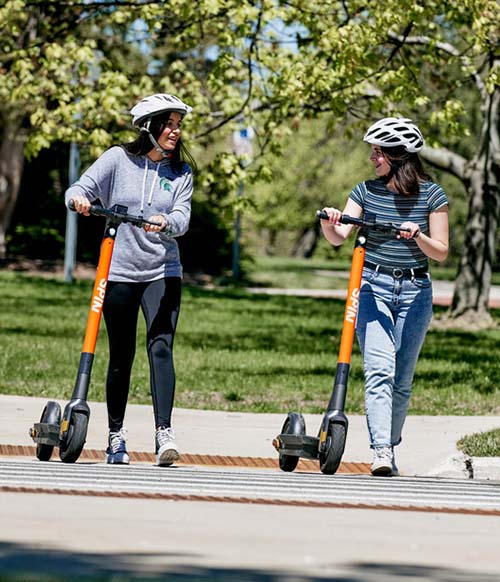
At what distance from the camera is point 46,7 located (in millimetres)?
18266

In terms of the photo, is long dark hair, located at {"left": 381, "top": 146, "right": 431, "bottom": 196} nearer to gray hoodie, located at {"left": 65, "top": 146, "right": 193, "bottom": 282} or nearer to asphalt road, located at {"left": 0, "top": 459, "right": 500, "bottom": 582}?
gray hoodie, located at {"left": 65, "top": 146, "right": 193, "bottom": 282}

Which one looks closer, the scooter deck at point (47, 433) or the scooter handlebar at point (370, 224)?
the scooter handlebar at point (370, 224)

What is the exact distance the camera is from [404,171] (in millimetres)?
7711

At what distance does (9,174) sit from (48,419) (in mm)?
28081

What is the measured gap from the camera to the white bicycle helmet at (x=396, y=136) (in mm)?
7699

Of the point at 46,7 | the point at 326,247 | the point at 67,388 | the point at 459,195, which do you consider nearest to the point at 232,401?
the point at 67,388

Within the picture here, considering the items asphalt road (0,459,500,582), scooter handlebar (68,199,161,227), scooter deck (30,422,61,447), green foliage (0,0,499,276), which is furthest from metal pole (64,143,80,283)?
asphalt road (0,459,500,582)

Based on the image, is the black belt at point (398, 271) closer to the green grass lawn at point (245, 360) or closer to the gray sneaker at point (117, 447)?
the gray sneaker at point (117, 447)

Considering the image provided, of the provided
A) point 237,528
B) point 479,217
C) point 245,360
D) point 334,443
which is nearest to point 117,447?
point 334,443

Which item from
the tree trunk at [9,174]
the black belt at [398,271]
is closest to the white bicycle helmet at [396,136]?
the black belt at [398,271]

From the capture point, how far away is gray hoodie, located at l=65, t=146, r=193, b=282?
7.83m

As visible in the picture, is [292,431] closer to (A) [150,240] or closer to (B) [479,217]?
(A) [150,240]

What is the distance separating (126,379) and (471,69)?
34.7ft

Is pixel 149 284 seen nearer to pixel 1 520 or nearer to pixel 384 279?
pixel 384 279
